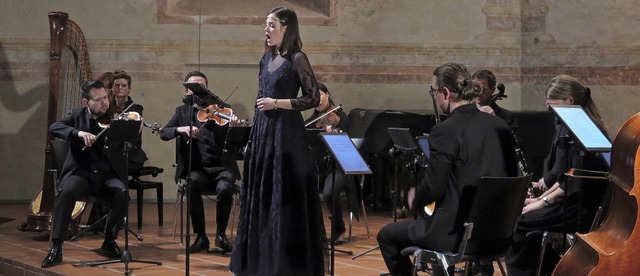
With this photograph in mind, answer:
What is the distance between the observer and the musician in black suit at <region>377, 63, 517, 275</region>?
414 centimetres

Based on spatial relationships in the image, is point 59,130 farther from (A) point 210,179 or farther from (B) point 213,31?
(B) point 213,31

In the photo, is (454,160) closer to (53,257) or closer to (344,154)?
(344,154)

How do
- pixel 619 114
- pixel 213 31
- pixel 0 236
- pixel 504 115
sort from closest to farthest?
pixel 504 115 → pixel 0 236 → pixel 619 114 → pixel 213 31

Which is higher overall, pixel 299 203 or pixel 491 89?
pixel 491 89

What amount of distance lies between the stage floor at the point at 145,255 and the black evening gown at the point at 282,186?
852 millimetres

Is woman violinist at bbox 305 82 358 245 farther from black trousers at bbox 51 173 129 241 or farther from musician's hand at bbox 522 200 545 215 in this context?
musician's hand at bbox 522 200 545 215

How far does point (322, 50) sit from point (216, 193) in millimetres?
3766

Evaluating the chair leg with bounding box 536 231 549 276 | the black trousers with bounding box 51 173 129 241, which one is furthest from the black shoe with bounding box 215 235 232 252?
the chair leg with bounding box 536 231 549 276

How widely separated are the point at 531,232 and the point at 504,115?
1.94 meters

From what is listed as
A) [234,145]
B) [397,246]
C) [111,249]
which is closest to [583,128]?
[397,246]

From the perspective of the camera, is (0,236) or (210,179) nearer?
(210,179)

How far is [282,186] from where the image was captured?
5172mm

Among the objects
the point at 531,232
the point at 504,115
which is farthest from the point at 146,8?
the point at 531,232

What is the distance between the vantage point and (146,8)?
10297 mm
